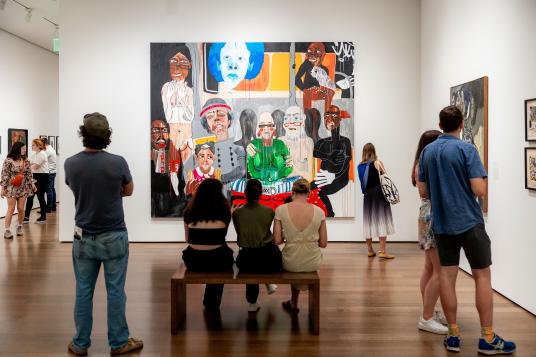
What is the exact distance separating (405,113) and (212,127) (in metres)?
3.13

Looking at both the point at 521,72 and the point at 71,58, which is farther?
the point at 71,58

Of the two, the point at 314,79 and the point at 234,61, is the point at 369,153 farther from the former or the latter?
the point at 234,61

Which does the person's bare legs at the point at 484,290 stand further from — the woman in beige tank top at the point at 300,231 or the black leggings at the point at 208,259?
the black leggings at the point at 208,259

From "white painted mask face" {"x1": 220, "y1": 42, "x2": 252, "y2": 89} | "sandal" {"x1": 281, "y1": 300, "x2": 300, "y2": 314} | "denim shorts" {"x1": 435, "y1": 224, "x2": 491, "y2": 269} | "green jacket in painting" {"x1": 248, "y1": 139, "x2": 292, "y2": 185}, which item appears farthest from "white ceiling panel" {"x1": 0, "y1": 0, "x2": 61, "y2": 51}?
"denim shorts" {"x1": 435, "y1": 224, "x2": 491, "y2": 269}

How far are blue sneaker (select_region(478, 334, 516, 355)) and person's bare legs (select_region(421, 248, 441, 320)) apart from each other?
0.59m

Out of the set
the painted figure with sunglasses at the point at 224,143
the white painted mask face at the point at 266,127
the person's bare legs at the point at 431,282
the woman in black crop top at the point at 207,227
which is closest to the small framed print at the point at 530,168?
the person's bare legs at the point at 431,282

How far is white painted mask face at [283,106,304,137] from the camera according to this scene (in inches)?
375

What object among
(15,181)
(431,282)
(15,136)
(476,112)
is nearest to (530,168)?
(476,112)

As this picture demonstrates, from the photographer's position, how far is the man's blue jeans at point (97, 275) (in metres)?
4.23

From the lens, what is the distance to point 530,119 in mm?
5598

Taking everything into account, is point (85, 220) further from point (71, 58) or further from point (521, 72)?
point (71, 58)

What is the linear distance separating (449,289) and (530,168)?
6.15 ft

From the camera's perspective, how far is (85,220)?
13.8 ft

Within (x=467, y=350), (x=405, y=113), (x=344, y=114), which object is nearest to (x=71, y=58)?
(x=344, y=114)
